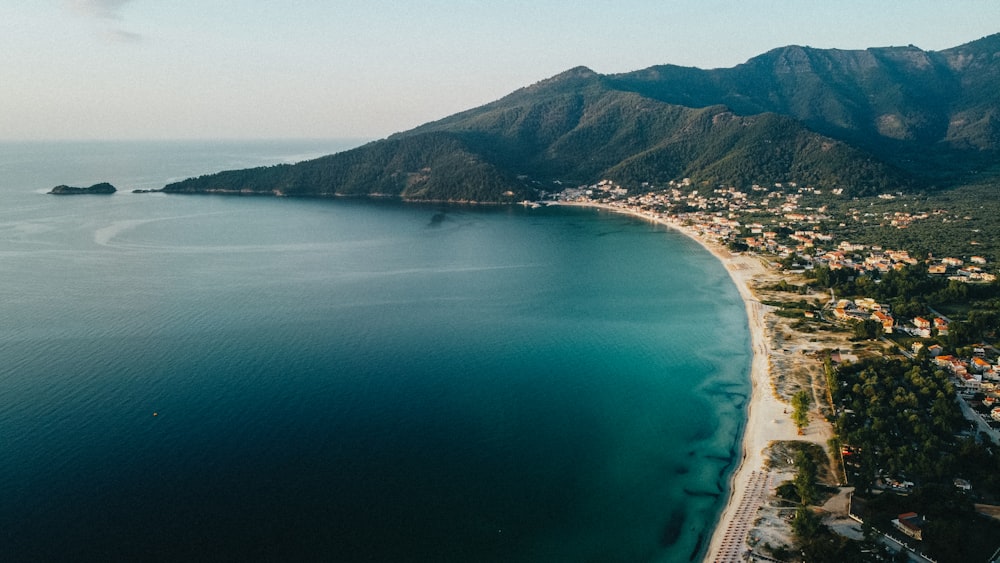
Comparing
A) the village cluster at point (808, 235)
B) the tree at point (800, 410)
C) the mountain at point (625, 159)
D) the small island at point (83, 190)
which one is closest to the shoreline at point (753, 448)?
the tree at point (800, 410)

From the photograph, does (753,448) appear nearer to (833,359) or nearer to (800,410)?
(800,410)

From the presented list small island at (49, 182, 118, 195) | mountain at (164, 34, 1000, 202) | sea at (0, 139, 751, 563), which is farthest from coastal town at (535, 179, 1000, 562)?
small island at (49, 182, 118, 195)

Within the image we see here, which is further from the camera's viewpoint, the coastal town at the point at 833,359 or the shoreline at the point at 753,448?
the coastal town at the point at 833,359

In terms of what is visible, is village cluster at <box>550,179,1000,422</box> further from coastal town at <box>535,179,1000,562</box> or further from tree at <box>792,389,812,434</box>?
tree at <box>792,389,812,434</box>

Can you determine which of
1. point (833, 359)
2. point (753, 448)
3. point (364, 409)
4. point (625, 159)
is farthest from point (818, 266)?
point (625, 159)

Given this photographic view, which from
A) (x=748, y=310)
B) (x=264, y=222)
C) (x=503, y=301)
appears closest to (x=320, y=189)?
(x=264, y=222)

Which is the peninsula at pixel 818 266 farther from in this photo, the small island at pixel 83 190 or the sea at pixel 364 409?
the small island at pixel 83 190
